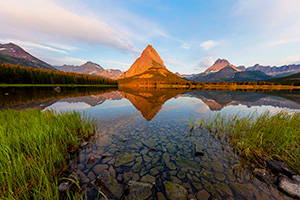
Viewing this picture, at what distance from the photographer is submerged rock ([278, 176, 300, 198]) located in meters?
4.96

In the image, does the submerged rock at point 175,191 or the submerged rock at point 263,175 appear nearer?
the submerged rock at point 175,191

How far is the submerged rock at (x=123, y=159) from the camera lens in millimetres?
7291

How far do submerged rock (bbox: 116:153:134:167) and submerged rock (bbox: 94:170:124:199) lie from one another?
1134 mm

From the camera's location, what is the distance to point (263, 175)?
6.13 meters

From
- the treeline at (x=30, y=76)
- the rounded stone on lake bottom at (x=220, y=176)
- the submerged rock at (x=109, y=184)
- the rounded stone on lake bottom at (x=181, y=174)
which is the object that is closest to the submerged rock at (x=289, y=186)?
the rounded stone on lake bottom at (x=220, y=176)

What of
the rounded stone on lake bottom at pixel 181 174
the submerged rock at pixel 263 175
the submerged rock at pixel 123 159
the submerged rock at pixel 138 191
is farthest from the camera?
the submerged rock at pixel 123 159

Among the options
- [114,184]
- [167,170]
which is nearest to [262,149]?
[167,170]

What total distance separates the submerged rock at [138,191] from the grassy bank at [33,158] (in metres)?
2.82

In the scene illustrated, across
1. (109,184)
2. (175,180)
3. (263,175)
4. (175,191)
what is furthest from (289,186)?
(109,184)

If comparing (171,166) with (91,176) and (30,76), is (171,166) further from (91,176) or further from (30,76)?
(30,76)

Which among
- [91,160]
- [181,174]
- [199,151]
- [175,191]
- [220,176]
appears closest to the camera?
[175,191]

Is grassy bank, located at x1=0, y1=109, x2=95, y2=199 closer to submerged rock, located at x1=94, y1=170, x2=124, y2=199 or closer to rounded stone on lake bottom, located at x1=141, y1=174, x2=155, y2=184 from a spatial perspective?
submerged rock, located at x1=94, y1=170, x2=124, y2=199

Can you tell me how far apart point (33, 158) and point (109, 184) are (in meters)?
4.67

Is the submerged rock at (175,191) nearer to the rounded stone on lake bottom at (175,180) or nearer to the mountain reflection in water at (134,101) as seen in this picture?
the rounded stone on lake bottom at (175,180)
